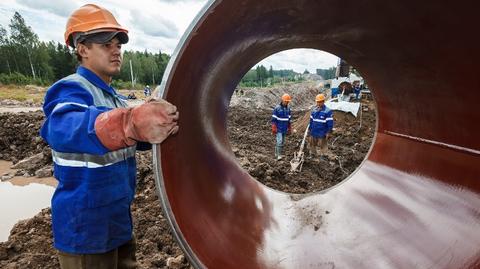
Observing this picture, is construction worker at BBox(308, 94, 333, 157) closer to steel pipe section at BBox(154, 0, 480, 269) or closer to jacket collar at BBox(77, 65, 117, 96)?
Result: steel pipe section at BBox(154, 0, 480, 269)

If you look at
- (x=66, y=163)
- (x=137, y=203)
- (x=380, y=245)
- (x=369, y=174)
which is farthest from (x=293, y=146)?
(x=66, y=163)

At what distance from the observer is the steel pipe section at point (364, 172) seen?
1.66 meters

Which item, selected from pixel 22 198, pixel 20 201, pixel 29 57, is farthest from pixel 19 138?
pixel 29 57

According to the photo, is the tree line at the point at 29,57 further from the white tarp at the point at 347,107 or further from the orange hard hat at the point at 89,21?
the orange hard hat at the point at 89,21

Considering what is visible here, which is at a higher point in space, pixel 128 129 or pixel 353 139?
pixel 128 129

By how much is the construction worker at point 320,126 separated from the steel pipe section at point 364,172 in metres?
5.20

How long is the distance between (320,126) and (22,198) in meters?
6.41

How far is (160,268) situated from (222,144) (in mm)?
1201

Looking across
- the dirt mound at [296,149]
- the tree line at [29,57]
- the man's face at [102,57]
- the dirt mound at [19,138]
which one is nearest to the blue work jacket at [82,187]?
the man's face at [102,57]

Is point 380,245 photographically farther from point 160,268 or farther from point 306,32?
point 160,268

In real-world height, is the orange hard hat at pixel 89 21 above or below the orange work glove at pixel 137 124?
above

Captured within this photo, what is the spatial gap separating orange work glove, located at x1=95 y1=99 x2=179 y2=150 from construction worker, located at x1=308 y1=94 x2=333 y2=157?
23.4ft

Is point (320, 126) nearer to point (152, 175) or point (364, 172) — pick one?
point (152, 175)

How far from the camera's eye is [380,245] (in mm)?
2221
